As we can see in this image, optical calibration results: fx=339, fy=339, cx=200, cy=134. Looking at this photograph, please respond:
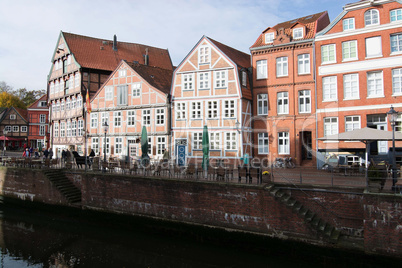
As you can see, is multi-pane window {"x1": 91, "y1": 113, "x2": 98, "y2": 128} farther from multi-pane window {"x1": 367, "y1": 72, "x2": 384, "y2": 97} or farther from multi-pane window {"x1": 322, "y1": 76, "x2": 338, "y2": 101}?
multi-pane window {"x1": 367, "y1": 72, "x2": 384, "y2": 97}

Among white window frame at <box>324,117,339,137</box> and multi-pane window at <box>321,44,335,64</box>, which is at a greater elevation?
multi-pane window at <box>321,44,335,64</box>

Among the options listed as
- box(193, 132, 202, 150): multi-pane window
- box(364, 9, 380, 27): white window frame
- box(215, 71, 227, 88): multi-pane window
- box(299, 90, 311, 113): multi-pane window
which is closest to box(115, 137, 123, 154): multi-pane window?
box(193, 132, 202, 150): multi-pane window

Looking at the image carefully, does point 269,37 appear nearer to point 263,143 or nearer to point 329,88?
point 329,88

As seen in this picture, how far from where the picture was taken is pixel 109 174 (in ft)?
62.2

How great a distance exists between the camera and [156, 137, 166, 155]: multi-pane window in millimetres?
27414

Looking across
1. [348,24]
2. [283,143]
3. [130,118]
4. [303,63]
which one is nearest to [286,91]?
Answer: [303,63]

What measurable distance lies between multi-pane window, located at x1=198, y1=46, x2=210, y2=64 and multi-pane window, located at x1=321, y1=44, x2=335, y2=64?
8245 mm

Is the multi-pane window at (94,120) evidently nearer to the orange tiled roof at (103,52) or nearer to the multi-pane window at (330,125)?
the orange tiled roof at (103,52)

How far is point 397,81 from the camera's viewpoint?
19641 millimetres

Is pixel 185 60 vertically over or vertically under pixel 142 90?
over

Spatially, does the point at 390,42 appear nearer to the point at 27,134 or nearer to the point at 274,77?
the point at 274,77

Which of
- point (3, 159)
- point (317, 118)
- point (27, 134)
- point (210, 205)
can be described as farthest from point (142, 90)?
point (27, 134)

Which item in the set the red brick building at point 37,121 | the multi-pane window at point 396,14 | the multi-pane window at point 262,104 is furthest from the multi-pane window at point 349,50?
the red brick building at point 37,121

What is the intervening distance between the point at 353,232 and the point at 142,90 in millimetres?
20555
